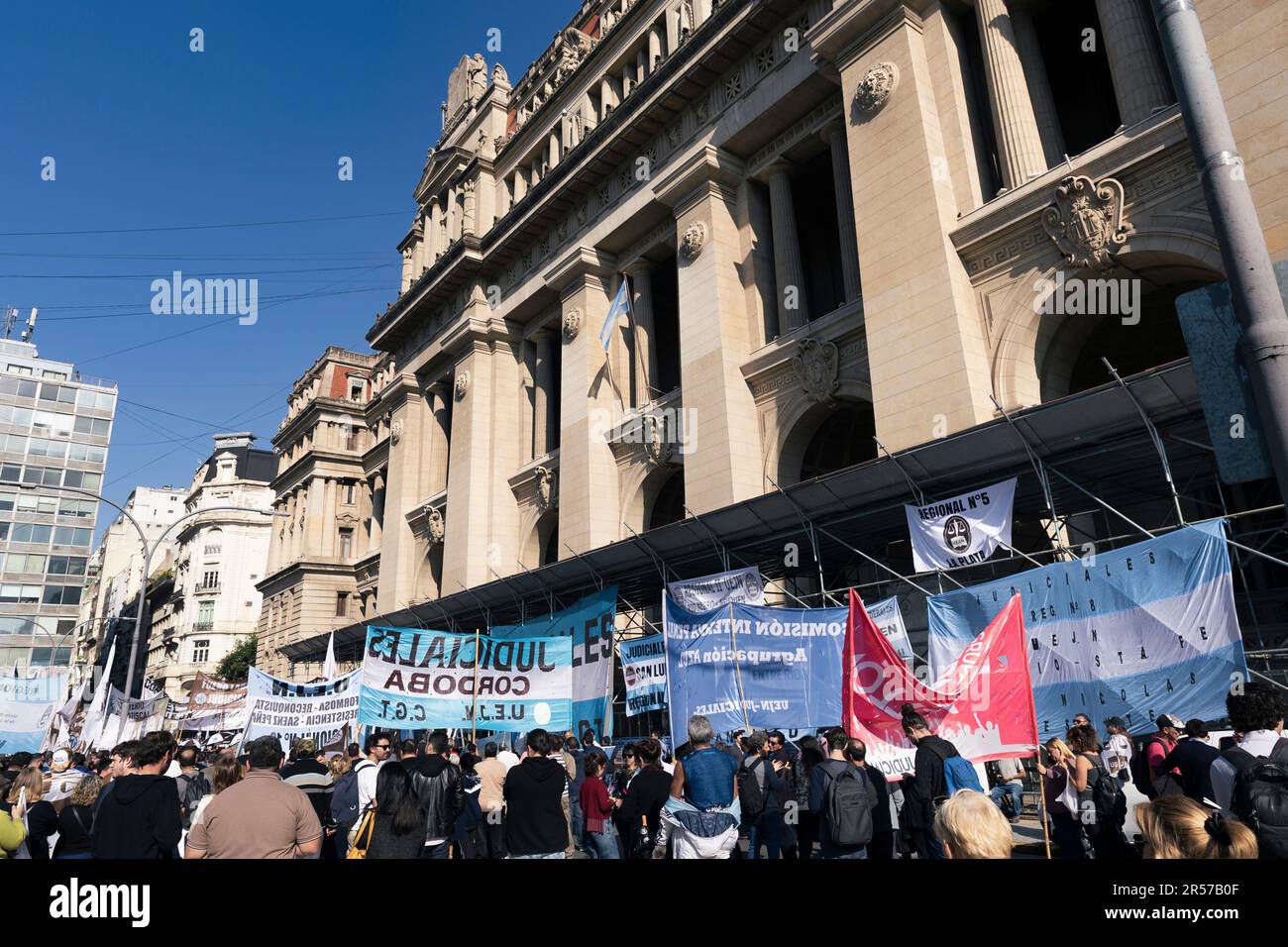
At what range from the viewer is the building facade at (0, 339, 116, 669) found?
2955 inches

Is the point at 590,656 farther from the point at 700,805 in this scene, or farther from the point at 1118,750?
the point at 700,805

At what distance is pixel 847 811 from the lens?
688 cm

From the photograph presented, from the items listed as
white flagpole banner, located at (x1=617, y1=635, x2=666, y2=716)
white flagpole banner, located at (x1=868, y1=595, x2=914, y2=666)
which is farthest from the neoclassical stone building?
→ white flagpole banner, located at (x1=868, y1=595, x2=914, y2=666)

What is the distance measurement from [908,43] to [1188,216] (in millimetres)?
8272

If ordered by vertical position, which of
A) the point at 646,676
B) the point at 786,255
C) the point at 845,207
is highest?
the point at 845,207

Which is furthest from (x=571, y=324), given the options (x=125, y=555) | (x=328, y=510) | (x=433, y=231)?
(x=125, y=555)

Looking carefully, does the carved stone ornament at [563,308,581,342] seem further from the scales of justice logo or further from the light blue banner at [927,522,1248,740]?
the light blue banner at [927,522,1248,740]

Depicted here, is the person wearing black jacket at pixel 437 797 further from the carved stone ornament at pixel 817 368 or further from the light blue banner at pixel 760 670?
the carved stone ornament at pixel 817 368

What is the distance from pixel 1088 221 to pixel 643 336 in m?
15.8

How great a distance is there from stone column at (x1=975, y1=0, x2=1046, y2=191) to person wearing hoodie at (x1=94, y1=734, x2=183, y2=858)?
19.1 m

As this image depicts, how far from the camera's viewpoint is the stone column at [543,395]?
3462 cm

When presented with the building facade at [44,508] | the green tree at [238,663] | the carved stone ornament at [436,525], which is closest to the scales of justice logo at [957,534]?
the carved stone ornament at [436,525]
